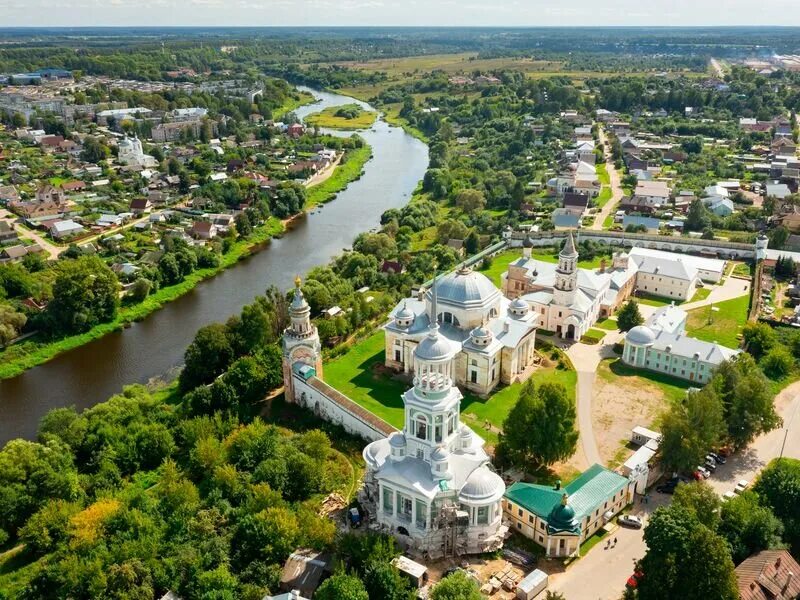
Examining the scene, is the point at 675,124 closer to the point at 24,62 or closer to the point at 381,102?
the point at 381,102

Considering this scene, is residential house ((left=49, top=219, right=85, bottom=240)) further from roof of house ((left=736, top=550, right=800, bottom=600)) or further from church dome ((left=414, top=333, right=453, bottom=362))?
roof of house ((left=736, top=550, right=800, bottom=600))

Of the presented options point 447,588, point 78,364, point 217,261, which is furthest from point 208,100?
point 447,588

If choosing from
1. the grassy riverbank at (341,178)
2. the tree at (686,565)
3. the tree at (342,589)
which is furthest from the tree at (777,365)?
the grassy riverbank at (341,178)

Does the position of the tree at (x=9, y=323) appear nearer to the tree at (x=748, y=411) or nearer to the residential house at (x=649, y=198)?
the tree at (x=748, y=411)

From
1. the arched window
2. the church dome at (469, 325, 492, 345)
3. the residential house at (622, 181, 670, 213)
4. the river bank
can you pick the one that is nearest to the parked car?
the church dome at (469, 325, 492, 345)

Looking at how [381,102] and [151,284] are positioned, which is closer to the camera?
[151,284]
